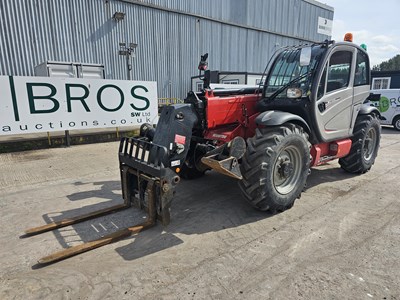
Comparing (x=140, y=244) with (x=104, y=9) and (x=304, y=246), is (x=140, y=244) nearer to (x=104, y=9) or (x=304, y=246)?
(x=304, y=246)

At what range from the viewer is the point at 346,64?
205 inches

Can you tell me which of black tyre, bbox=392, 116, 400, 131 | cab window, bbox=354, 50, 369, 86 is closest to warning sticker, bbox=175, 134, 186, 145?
cab window, bbox=354, 50, 369, 86

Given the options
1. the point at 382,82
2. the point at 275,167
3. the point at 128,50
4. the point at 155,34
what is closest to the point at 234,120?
the point at 275,167

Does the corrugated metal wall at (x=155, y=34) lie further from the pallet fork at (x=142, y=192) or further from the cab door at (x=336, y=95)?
the cab door at (x=336, y=95)

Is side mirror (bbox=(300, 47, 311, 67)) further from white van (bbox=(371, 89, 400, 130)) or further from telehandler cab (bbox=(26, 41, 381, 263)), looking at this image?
white van (bbox=(371, 89, 400, 130))

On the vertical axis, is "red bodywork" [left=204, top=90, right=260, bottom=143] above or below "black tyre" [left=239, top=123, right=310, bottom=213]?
above

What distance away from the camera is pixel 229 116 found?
4.52m

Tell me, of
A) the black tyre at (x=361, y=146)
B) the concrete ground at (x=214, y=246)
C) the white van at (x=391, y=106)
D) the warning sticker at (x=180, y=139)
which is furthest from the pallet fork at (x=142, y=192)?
the white van at (x=391, y=106)

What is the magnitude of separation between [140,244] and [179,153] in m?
1.28

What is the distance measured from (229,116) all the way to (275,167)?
1.06 m

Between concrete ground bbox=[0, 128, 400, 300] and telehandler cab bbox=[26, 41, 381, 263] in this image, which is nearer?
concrete ground bbox=[0, 128, 400, 300]

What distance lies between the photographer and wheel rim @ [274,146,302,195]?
4266 millimetres

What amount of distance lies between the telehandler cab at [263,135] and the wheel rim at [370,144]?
0.46 metres

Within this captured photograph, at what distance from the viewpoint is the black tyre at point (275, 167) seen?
386 cm
